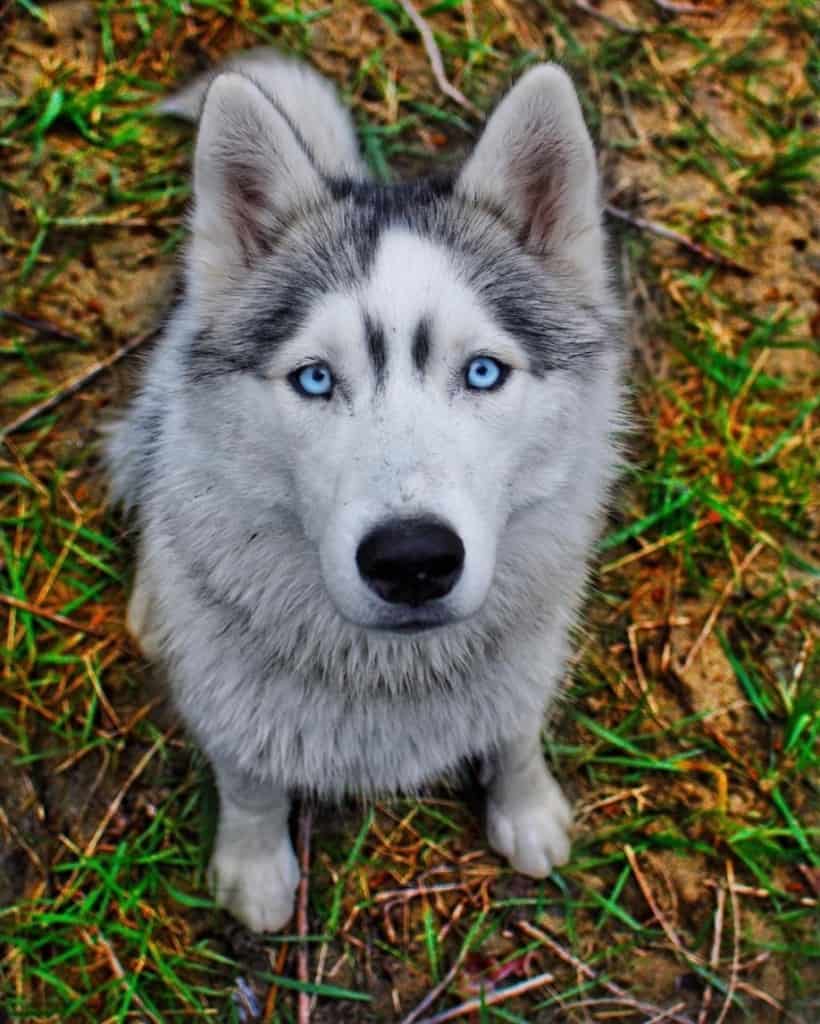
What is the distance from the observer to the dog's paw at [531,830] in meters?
3.19

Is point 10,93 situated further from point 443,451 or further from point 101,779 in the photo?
point 443,451

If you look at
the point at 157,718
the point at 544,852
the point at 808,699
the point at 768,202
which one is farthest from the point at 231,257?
the point at 768,202

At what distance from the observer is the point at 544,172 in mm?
2432

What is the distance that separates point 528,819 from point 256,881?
0.81 meters

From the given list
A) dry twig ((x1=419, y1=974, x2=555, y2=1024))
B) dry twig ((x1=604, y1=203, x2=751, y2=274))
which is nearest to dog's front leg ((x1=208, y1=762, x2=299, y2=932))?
dry twig ((x1=419, y1=974, x2=555, y2=1024))

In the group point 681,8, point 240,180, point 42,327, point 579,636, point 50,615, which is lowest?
point 50,615

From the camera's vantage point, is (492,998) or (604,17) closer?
(492,998)

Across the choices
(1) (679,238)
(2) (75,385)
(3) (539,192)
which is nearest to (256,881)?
(2) (75,385)

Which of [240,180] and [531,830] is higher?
[240,180]

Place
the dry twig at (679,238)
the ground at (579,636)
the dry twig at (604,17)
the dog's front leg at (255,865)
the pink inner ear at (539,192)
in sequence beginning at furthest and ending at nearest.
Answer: the dry twig at (604,17) < the dry twig at (679,238) < the ground at (579,636) < the dog's front leg at (255,865) < the pink inner ear at (539,192)

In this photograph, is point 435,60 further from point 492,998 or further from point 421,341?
point 492,998

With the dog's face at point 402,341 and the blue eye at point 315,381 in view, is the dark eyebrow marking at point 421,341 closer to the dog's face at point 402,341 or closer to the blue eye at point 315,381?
the dog's face at point 402,341

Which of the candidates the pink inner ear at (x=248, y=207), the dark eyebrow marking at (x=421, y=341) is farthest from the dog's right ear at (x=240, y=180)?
the dark eyebrow marking at (x=421, y=341)

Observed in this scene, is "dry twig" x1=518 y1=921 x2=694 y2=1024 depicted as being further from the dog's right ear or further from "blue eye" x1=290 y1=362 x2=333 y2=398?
the dog's right ear
